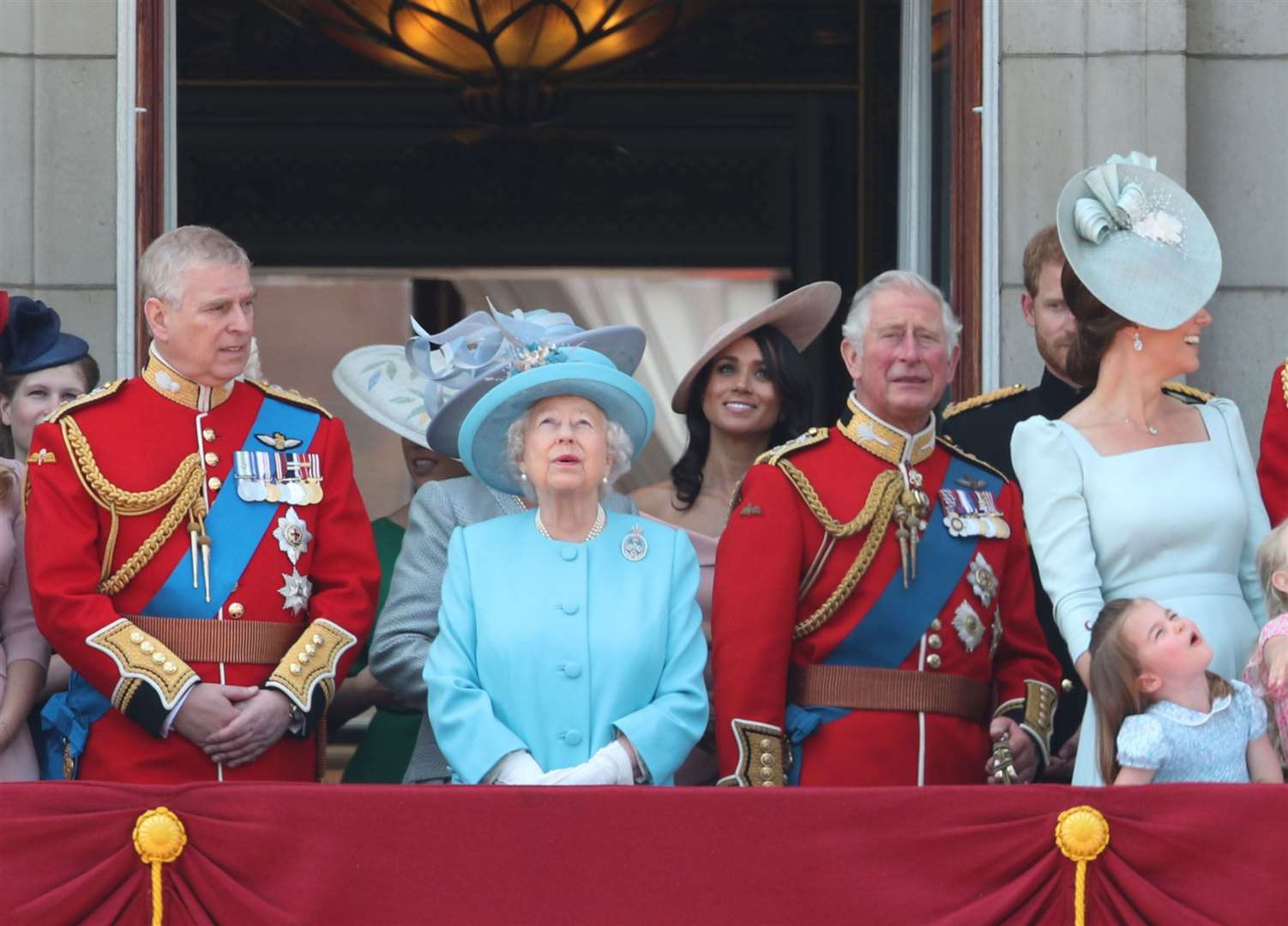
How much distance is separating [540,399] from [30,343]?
1.23 m

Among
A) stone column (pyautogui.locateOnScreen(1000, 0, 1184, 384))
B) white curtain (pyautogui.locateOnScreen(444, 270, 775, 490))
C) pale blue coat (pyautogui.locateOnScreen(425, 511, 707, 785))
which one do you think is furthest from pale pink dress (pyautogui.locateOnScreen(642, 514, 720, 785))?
white curtain (pyautogui.locateOnScreen(444, 270, 775, 490))

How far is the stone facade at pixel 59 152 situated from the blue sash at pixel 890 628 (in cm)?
224

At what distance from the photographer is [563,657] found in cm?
454

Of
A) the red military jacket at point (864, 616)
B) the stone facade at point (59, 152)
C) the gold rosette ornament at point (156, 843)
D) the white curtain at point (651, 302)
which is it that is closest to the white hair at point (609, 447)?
the red military jacket at point (864, 616)

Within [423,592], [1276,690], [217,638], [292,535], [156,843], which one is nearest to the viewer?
[156,843]

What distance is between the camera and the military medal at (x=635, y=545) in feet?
15.3

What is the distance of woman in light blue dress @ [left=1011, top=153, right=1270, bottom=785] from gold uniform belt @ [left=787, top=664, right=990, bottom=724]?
0.25 meters

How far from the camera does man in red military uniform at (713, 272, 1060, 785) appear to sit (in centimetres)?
461

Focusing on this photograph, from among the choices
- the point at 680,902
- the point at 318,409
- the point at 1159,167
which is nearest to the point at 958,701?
the point at 680,902

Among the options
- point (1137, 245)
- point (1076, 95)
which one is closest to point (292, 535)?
point (1137, 245)

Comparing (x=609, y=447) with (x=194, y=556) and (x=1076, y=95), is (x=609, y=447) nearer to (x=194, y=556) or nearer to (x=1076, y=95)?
(x=194, y=556)

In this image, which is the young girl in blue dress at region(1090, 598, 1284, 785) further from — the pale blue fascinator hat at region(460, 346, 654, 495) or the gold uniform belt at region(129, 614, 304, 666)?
the gold uniform belt at region(129, 614, 304, 666)

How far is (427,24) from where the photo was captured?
8445 millimetres

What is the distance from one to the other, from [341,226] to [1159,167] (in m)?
4.42
